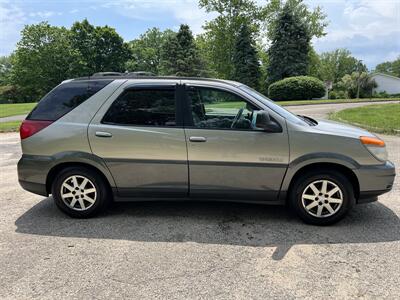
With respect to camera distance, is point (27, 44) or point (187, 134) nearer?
point (187, 134)

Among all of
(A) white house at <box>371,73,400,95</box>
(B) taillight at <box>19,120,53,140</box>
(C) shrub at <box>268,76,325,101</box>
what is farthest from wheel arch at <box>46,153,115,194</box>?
(A) white house at <box>371,73,400,95</box>

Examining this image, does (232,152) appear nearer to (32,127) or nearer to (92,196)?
(92,196)

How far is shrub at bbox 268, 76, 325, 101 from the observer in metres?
30.8

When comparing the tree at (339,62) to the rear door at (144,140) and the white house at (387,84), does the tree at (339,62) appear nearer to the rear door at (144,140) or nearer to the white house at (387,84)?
the white house at (387,84)

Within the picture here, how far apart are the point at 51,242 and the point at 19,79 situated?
59571 millimetres

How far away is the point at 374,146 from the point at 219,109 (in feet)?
6.15

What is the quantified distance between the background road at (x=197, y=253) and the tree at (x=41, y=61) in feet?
184

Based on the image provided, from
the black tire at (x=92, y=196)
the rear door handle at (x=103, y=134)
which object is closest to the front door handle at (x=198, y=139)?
the rear door handle at (x=103, y=134)

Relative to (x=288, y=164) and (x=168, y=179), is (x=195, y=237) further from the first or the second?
(x=288, y=164)

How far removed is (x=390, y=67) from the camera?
115125 mm

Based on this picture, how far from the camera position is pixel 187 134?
13.1 ft

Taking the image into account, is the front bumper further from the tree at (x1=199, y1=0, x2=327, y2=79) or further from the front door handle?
the tree at (x1=199, y1=0, x2=327, y2=79)

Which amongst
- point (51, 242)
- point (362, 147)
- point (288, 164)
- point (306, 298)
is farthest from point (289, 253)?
point (51, 242)

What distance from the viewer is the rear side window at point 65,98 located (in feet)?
14.1
